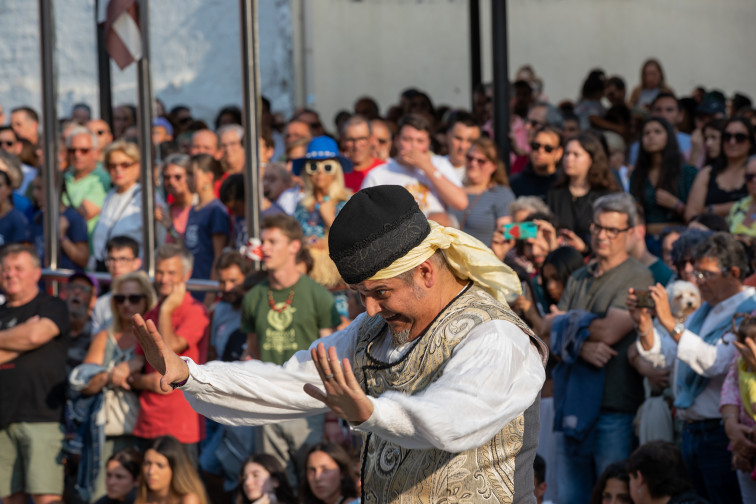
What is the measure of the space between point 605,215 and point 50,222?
431 centimetres

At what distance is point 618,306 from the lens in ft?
18.9

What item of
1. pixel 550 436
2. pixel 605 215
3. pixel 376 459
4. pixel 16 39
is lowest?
pixel 550 436

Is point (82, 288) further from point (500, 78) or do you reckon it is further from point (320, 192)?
point (500, 78)

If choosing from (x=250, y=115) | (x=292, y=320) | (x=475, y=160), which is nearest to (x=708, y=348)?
(x=292, y=320)

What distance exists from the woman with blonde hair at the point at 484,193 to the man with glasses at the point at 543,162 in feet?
1.73

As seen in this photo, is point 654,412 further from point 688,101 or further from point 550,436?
point 688,101

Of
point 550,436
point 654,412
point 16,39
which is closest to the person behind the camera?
point 654,412

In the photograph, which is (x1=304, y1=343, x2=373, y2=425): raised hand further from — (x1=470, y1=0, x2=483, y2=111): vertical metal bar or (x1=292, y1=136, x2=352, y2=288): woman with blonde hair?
(x1=470, y1=0, x2=483, y2=111): vertical metal bar

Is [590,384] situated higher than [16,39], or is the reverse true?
[16,39]

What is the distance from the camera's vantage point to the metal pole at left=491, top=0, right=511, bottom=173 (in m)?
8.68

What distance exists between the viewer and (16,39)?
15023 mm

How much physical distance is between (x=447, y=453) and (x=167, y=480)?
3545mm

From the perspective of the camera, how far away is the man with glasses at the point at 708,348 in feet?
17.1

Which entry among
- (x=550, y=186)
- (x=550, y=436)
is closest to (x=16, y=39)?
(x=550, y=186)
